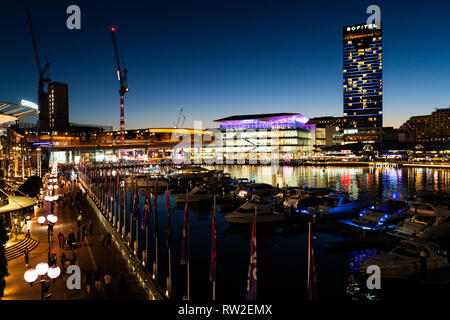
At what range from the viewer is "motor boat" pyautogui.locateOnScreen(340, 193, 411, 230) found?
29580 mm

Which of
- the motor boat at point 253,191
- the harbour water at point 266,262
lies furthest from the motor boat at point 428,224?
the motor boat at point 253,191

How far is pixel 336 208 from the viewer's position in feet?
116

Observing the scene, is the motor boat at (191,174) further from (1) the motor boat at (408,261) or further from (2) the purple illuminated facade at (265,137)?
(2) the purple illuminated facade at (265,137)

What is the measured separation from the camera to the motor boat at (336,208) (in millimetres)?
34844

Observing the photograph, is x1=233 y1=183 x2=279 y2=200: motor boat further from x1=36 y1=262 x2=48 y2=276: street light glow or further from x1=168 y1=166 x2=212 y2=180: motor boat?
x1=36 y1=262 x2=48 y2=276: street light glow

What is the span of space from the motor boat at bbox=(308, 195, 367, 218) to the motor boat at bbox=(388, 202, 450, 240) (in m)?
8.20

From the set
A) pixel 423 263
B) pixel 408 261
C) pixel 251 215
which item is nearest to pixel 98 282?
pixel 408 261

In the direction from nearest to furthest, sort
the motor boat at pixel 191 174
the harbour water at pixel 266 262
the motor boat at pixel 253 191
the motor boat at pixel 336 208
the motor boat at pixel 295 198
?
the harbour water at pixel 266 262 < the motor boat at pixel 336 208 < the motor boat at pixel 295 198 < the motor boat at pixel 253 191 < the motor boat at pixel 191 174

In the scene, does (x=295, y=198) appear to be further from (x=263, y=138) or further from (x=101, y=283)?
(x=263, y=138)

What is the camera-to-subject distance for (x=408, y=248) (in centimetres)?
1955

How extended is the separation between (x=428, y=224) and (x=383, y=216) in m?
4.12

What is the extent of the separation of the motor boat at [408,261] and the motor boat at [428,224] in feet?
19.9

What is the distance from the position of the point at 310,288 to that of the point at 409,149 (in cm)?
20265
